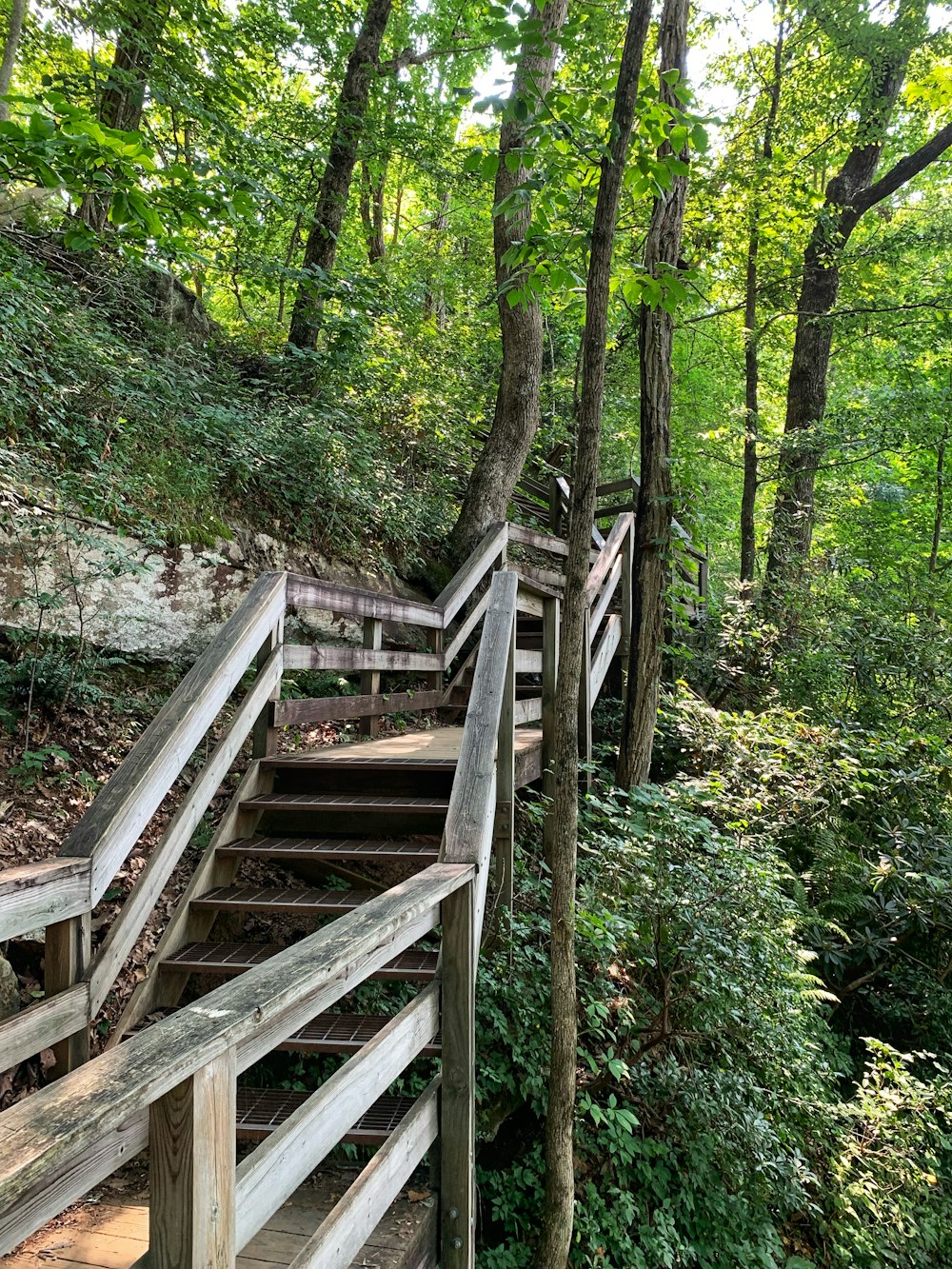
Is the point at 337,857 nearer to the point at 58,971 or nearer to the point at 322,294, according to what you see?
the point at 58,971

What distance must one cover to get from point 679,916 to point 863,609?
5.53 metres

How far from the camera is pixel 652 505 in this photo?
6.27 m

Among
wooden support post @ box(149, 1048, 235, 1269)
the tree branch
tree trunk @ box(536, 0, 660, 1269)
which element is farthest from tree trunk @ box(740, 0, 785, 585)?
wooden support post @ box(149, 1048, 235, 1269)

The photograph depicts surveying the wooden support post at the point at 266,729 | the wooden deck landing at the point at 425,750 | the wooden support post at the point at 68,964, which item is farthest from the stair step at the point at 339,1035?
the wooden support post at the point at 266,729

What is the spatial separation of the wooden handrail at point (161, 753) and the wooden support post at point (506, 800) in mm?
1268

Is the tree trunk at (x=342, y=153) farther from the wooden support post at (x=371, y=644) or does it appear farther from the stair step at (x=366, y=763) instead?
the stair step at (x=366, y=763)

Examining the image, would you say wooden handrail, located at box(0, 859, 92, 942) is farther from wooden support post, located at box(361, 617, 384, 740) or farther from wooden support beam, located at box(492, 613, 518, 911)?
wooden support post, located at box(361, 617, 384, 740)

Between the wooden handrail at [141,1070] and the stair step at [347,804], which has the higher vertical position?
the wooden handrail at [141,1070]

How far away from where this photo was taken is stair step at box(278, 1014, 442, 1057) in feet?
9.10

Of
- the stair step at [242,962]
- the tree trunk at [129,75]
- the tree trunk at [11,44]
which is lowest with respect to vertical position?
the stair step at [242,962]

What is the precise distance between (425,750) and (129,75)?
→ 6.42m

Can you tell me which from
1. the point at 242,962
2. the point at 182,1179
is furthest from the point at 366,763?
the point at 182,1179

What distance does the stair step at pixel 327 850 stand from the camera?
3621 mm

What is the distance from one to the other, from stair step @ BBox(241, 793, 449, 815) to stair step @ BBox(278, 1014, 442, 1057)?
0.94m
